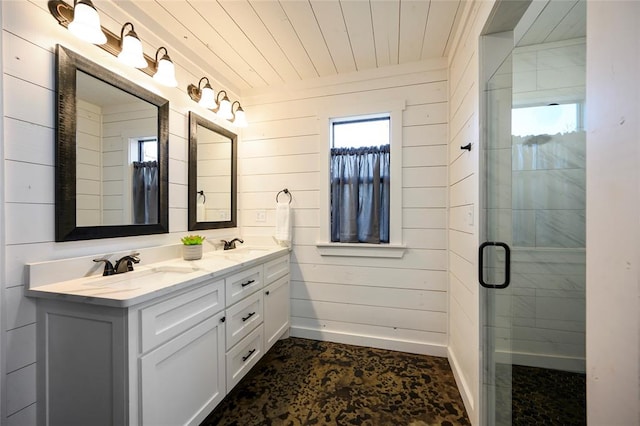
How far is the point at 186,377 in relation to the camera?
1217mm

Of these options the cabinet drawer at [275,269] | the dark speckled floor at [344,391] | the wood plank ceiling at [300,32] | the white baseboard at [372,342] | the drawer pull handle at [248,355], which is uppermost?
the wood plank ceiling at [300,32]

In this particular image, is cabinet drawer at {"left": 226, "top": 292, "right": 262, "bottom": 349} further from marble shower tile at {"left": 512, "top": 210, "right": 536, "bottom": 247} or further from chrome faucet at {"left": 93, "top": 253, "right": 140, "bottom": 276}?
marble shower tile at {"left": 512, "top": 210, "right": 536, "bottom": 247}

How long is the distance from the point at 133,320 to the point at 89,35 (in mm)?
1343

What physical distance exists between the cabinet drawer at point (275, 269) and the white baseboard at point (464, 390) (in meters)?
1.50

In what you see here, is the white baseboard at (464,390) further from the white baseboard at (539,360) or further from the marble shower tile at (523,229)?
the marble shower tile at (523,229)

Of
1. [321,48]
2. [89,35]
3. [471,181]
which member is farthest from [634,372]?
[321,48]

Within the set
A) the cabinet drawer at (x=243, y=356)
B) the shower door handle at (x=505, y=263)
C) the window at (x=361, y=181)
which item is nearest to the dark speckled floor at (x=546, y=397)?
the shower door handle at (x=505, y=263)

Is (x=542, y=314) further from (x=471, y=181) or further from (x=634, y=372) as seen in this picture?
(x=634, y=372)

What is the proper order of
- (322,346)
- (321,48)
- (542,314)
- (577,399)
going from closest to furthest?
(577,399) → (542,314) → (321,48) → (322,346)

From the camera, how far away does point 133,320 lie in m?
0.97

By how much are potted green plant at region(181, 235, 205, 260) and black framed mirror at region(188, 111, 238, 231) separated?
0.21 m

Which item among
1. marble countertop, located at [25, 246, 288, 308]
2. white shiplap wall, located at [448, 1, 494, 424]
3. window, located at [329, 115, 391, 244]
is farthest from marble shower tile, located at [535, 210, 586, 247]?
marble countertop, located at [25, 246, 288, 308]

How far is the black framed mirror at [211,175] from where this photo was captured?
6.41 feet

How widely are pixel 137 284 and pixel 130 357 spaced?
1.08ft
